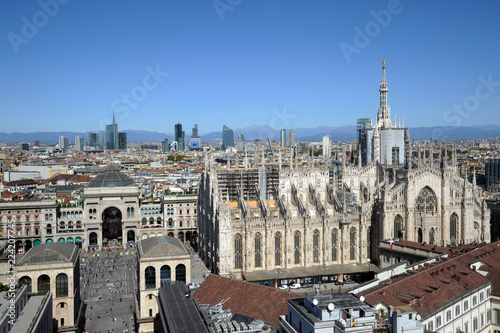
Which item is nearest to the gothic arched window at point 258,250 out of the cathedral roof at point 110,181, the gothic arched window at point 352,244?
the gothic arched window at point 352,244

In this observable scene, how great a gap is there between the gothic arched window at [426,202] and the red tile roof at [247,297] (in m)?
38.8

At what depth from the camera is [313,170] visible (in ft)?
261

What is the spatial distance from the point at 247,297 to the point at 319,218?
29136 millimetres

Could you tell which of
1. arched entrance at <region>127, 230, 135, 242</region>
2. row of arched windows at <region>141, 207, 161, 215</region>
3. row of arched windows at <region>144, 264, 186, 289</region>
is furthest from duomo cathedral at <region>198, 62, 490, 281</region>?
arched entrance at <region>127, 230, 135, 242</region>

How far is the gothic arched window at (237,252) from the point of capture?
68900 mm

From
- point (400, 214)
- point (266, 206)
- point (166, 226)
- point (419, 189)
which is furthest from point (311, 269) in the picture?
point (166, 226)

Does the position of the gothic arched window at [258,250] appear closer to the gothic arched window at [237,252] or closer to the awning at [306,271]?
the awning at [306,271]

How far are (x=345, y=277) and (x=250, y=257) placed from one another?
47.5 feet

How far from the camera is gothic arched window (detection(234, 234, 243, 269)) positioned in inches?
2713

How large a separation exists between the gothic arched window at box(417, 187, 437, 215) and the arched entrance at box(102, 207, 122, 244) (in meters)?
66.5

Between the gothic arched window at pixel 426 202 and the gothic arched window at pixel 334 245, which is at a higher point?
the gothic arched window at pixel 426 202

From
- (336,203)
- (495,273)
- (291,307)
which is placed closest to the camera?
(291,307)

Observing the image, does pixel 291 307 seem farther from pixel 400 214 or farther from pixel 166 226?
pixel 166 226

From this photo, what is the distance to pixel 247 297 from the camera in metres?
45.2
